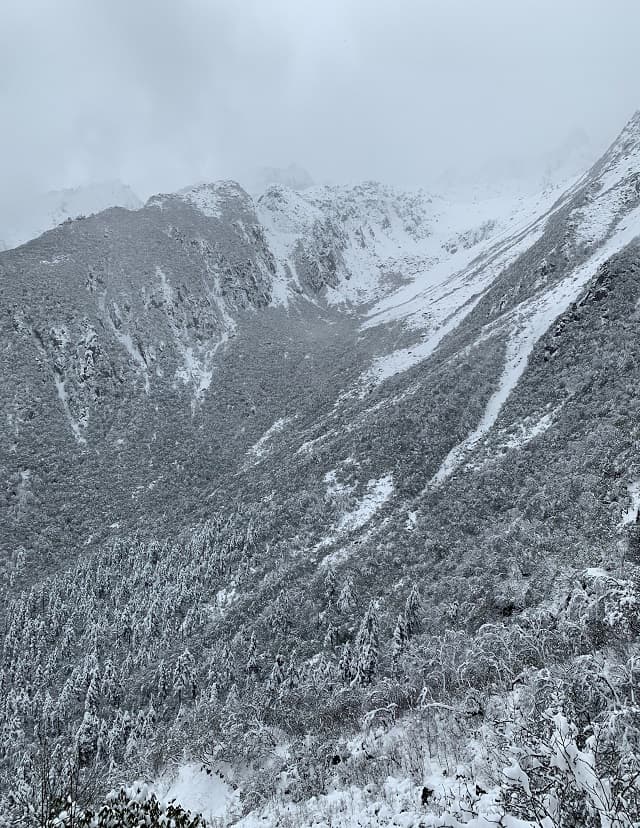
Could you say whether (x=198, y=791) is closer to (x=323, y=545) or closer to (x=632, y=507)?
(x=632, y=507)

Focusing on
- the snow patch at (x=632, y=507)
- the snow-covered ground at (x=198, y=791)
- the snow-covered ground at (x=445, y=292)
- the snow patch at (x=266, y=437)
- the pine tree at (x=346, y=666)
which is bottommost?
the pine tree at (x=346, y=666)

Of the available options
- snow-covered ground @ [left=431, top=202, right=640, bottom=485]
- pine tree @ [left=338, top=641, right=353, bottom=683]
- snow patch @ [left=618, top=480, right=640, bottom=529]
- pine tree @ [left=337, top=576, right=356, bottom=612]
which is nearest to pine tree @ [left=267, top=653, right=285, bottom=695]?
pine tree @ [left=338, top=641, right=353, bottom=683]

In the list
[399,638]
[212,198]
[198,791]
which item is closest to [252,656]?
[399,638]

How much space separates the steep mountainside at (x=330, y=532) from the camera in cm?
783

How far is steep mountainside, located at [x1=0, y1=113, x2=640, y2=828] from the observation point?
7.83 meters

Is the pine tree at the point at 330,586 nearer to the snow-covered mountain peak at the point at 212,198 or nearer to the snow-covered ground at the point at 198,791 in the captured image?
the snow-covered ground at the point at 198,791

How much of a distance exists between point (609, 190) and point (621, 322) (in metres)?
34.3

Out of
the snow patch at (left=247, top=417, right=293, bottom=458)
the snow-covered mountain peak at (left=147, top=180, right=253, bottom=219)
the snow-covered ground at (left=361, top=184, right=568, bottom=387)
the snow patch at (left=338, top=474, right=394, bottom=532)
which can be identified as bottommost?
the snow patch at (left=338, top=474, right=394, bottom=532)

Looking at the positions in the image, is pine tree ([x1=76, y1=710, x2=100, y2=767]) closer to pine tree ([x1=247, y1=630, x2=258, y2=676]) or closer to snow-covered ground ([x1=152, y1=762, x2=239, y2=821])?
pine tree ([x1=247, y1=630, x2=258, y2=676])


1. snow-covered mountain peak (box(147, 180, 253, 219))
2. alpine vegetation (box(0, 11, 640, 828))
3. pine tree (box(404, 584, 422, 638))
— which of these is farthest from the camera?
snow-covered mountain peak (box(147, 180, 253, 219))

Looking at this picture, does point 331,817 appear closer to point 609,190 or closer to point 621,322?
point 621,322

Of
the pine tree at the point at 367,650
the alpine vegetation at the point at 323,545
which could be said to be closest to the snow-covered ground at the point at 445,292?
the alpine vegetation at the point at 323,545

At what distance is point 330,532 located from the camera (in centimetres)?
2722

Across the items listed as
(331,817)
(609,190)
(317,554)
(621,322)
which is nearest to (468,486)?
(317,554)
